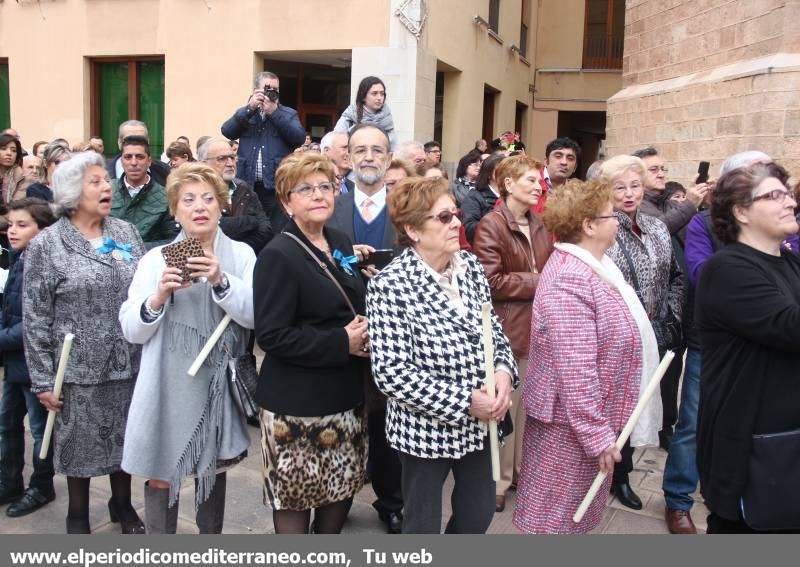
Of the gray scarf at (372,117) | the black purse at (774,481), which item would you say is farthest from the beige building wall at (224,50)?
the black purse at (774,481)

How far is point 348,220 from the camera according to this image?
4035 millimetres

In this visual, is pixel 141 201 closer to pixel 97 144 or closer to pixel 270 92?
pixel 270 92

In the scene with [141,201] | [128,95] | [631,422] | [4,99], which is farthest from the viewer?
[4,99]

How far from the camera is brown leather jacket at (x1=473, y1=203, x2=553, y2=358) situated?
4055 millimetres

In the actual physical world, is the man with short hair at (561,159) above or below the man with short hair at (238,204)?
above

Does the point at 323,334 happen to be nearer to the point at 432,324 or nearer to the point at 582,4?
the point at 432,324

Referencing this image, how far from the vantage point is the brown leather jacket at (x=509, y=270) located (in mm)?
4055

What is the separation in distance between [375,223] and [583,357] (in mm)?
1601

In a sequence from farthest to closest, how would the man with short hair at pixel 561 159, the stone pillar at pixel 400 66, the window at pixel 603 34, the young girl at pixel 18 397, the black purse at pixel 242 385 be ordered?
the window at pixel 603 34, the stone pillar at pixel 400 66, the man with short hair at pixel 561 159, the young girl at pixel 18 397, the black purse at pixel 242 385

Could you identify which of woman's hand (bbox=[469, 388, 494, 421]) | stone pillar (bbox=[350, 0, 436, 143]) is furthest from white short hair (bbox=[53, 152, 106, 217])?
stone pillar (bbox=[350, 0, 436, 143])

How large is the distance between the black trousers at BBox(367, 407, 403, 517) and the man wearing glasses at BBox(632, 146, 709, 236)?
2.36 m

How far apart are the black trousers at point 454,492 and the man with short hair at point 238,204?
2.55m

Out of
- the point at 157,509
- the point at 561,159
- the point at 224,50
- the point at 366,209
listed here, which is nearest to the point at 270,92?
the point at 561,159

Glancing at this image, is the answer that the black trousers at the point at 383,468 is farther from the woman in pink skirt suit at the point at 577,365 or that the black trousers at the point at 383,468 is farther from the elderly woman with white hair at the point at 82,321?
the elderly woman with white hair at the point at 82,321
